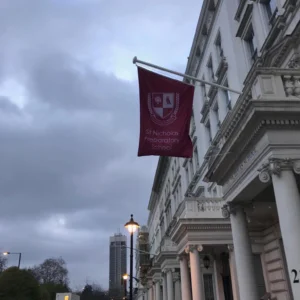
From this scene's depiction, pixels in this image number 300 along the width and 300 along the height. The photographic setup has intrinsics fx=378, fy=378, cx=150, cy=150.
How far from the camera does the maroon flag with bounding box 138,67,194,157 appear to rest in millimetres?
12078

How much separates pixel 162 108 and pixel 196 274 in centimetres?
962

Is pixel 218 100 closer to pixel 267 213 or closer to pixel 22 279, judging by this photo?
pixel 267 213

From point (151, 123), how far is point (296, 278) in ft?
20.4

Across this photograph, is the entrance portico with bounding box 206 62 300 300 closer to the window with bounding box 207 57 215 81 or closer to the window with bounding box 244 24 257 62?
the window with bounding box 244 24 257 62

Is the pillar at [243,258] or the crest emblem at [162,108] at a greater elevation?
the crest emblem at [162,108]

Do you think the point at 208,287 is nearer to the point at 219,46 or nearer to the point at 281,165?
the point at 281,165

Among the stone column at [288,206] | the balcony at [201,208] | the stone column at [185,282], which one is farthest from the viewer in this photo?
the stone column at [185,282]

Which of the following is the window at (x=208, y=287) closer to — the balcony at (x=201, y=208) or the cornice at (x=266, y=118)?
the balcony at (x=201, y=208)

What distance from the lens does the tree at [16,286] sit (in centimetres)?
4394

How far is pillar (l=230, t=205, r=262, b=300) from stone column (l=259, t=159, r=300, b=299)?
3.00 m

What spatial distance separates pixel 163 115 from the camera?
12297mm

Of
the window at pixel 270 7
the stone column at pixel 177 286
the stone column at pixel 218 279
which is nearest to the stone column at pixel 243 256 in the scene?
the stone column at pixel 218 279

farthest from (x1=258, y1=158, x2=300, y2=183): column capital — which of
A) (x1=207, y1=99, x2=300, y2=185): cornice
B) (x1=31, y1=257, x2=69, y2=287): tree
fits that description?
(x1=31, y1=257, x2=69, y2=287): tree

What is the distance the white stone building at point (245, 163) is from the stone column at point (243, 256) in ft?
0.10
